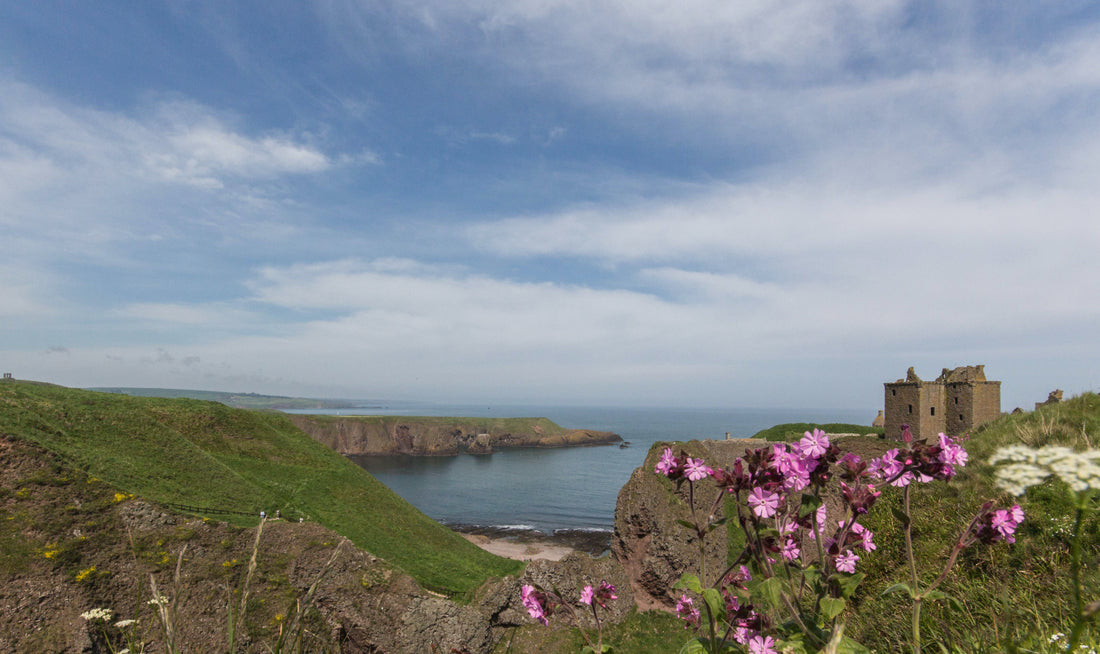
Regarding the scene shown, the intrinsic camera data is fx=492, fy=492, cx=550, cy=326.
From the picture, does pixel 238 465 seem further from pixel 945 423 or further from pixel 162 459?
pixel 945 423

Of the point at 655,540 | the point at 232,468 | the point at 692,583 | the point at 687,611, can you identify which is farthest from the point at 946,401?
the point at 232,468

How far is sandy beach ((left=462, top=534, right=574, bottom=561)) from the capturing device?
4844cm

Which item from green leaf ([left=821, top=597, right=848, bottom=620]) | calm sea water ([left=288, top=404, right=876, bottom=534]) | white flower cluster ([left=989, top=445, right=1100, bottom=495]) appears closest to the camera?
white flower cluster ([left=989, top=445, right=1100, bottom=495])

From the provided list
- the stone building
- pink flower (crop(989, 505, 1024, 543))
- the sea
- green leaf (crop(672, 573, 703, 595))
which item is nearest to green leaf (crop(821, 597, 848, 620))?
green leaf (crop(672, 573, 703, 595))

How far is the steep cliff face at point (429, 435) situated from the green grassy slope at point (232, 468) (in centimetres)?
9136

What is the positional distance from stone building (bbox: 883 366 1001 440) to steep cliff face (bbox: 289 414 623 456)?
116947 mm

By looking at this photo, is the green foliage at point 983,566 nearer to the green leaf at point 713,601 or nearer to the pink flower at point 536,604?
the green leaf at point 713,601

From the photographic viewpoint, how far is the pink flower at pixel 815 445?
3215 millimetres

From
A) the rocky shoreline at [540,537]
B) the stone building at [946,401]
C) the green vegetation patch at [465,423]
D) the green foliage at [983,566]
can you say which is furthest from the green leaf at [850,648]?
the green vegetation patch at [465,423]

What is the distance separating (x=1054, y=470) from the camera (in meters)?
2.24

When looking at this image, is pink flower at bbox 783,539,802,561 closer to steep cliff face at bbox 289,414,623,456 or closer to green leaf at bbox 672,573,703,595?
green leaf at bbox 672,573,703,595

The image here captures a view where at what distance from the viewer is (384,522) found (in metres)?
30.7

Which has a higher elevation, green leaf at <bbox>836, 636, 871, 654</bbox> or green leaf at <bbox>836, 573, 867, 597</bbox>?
green leaf at <bbox>836, 573, 867, 597</bbox>

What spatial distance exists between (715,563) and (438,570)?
14670mm
